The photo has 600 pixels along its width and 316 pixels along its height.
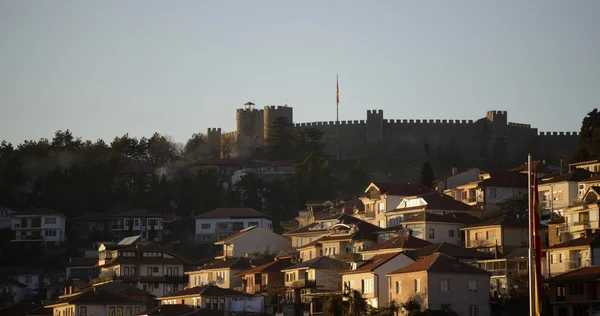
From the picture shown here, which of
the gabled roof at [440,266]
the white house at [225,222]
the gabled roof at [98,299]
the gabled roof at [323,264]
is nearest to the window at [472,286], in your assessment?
the gabled roof at [440,266]

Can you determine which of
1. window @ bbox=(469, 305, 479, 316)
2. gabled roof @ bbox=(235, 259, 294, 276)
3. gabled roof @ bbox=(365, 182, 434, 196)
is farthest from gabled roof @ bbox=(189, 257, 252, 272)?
window @ bbox=(469, 305, 479, 316)

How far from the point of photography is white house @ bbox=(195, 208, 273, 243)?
3575 inches

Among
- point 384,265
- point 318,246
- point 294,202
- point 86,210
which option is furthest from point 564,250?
point 86,210

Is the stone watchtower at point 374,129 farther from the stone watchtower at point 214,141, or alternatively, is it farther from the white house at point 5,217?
the white house at point 5,217

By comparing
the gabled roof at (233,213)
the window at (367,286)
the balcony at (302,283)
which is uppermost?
the gabled roof at (233,213)

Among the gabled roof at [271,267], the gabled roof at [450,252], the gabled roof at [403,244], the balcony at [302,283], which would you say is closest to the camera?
the gabled roof at [450,252]

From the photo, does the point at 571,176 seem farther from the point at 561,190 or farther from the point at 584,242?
the point at 584,242

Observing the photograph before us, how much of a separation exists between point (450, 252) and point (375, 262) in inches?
147

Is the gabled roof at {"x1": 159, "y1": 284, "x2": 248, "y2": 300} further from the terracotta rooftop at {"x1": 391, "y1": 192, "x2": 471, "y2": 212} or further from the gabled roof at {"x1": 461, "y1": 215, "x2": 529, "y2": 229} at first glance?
the terracotta rooftop at {"x1": 391, "y1": 192, "x2": 471, "y2": 212}

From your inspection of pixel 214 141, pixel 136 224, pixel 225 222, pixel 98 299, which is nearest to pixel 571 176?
pixel 98 299

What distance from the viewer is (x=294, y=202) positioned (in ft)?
321

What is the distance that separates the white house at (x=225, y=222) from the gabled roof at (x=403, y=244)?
27156 mm

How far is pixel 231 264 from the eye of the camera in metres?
69.8

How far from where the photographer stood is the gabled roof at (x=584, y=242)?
55562 millimetres
